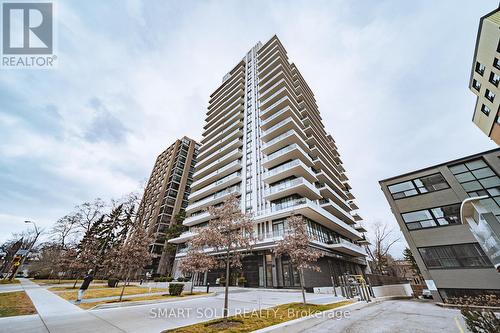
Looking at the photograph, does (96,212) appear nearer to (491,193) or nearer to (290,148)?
(290,148)

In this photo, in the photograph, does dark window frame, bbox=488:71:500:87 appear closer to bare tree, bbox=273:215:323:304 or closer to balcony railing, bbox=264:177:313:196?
balcony railing, bbox=264:177:313:196

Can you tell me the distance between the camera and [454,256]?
58.7 feet

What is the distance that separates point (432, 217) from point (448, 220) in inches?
46.6

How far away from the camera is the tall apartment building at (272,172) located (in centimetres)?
2519

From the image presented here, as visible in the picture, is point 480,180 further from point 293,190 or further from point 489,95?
point 293,190

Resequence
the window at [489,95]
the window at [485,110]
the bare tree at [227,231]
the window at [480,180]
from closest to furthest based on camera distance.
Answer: the bare tree at [227,231] → the window at [480,180] → the window at [489,95] → the window at [485,110]

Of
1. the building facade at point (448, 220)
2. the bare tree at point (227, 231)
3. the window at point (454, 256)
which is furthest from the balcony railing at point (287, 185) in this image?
the bare tree at point (227, 231)

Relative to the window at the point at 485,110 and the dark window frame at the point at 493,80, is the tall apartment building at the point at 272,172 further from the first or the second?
the dark window frame at the point at 493,80

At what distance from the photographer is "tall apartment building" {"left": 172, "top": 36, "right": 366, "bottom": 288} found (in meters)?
25.2

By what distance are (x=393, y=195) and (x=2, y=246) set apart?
93.0 meters

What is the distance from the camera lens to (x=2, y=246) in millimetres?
53812

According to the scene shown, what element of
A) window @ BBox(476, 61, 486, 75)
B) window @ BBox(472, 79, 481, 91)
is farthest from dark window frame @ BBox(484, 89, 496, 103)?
window @ BBox(476, 61, 486, 75)

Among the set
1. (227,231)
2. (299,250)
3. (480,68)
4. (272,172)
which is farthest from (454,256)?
(480,68)

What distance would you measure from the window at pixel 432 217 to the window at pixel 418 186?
2182 mm
